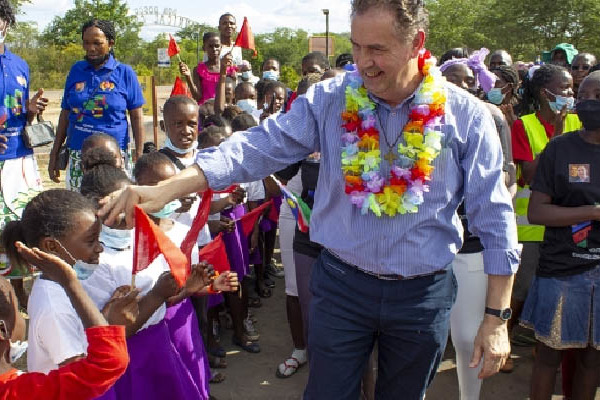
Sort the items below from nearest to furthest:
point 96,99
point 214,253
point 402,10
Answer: point 402,10
point 214,253
point 96,99

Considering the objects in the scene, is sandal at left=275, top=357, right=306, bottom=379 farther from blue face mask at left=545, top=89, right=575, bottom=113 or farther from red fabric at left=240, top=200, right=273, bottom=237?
blue face mask at left=545, top=89, right=575, bottom=113

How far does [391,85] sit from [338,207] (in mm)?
535

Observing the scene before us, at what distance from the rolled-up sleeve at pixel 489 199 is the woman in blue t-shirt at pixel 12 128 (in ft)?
11.5

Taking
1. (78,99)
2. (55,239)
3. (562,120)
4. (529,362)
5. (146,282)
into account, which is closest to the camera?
(55,239)

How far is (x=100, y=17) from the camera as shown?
1540 inches

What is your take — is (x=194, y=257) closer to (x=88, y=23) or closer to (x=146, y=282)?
(x=146, y=282)

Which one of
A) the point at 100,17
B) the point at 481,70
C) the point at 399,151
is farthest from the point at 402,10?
the point at 100,17

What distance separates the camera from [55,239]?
8.02 ft

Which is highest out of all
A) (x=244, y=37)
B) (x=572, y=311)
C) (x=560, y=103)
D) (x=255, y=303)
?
(x=244, y=37)

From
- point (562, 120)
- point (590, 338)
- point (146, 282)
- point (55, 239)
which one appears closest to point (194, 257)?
point (146, 282)

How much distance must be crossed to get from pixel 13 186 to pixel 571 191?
4.03 meters

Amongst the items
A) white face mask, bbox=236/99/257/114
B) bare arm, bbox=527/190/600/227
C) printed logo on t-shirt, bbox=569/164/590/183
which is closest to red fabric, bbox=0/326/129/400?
bare arm, bbox=527/190/600/227

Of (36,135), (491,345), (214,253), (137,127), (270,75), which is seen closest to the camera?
(491,345)

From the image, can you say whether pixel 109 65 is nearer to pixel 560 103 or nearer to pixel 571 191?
pixel 560 103
